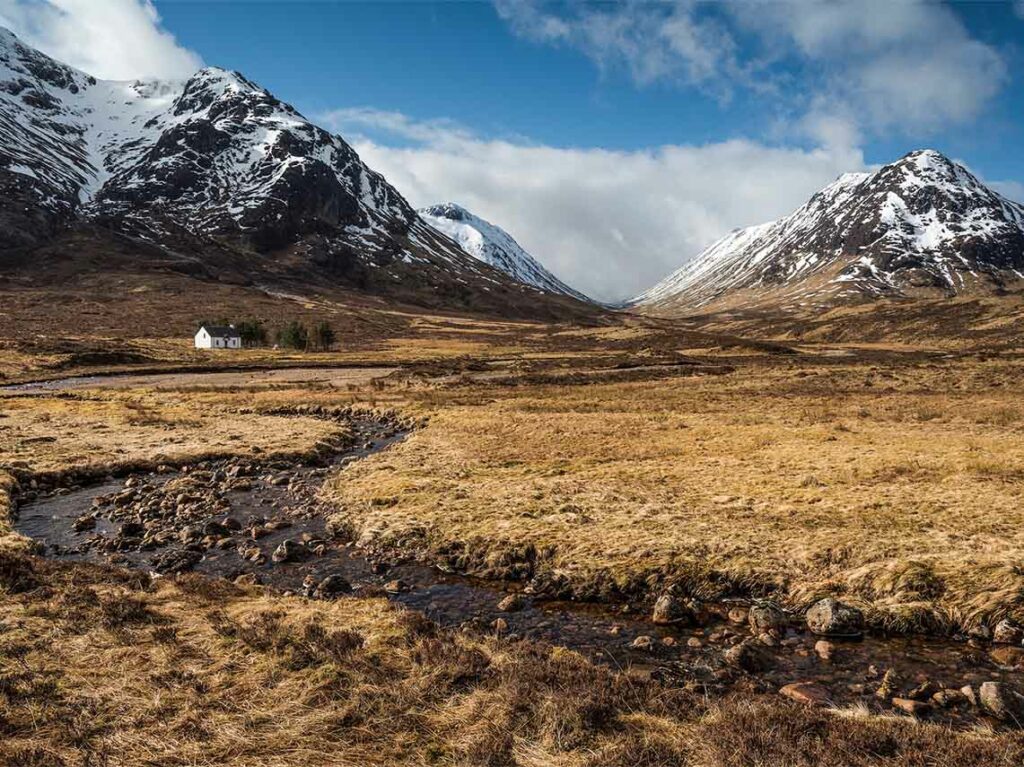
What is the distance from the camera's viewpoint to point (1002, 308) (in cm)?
18175

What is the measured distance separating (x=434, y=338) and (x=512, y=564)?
162 metres

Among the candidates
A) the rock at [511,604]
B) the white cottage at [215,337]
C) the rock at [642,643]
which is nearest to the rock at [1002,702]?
the rock at [642,643]

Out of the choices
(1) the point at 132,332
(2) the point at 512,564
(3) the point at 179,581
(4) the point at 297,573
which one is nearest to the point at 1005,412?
(2) the point at 512,564

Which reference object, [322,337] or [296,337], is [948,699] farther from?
[296,337]

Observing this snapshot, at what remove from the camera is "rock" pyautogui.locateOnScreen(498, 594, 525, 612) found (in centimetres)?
1456

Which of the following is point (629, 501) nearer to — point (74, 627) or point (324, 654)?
point (324, 654)

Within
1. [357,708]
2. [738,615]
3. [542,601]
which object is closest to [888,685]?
[738,615]

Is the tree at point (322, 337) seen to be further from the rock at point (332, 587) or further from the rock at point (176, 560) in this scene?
the rock at point (332, 587)

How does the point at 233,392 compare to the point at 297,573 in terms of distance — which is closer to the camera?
the point at 297,573

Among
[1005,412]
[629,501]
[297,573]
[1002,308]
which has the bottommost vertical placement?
[297,573]

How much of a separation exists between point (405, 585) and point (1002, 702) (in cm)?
1259

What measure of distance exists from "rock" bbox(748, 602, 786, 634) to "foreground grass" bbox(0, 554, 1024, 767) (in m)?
3.35

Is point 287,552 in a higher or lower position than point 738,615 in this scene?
lower

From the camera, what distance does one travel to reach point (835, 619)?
43.1 feet
